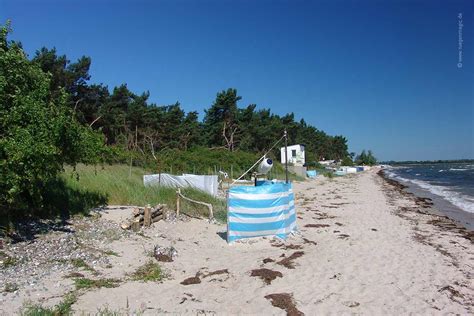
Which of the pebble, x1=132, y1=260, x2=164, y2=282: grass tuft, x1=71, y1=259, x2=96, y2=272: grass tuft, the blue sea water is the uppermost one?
the pebble

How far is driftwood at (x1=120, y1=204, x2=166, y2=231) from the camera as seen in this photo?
10.4 m

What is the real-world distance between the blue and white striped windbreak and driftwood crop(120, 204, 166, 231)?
2.53 meters

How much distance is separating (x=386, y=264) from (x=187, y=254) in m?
4.49

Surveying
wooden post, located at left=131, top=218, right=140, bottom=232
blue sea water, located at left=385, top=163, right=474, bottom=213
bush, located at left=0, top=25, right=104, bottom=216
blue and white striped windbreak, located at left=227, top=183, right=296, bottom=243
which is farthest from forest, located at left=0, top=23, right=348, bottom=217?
blue sea water, located at left=385, top=163, right=474, bottom=213

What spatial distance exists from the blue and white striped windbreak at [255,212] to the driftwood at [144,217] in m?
2.53

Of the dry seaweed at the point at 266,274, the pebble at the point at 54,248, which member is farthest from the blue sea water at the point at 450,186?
the pebble at the point at 54,248

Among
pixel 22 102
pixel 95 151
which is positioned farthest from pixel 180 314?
pixel 95 151

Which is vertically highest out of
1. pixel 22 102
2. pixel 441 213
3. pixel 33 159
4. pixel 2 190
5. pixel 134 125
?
pixel 134 125

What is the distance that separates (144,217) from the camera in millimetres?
11016

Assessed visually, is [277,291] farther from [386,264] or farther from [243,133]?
[243,133]

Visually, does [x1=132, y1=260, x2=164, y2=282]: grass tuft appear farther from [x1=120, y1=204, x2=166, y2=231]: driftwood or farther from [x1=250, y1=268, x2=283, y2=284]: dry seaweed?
[x1=120, y1=204, x2=166, y2=231]: driftwood

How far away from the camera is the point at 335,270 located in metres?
7.77

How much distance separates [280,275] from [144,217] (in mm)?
5053

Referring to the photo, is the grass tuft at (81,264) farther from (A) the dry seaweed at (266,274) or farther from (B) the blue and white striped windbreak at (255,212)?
(B) the blue and white striped windbreak at (255,212)
